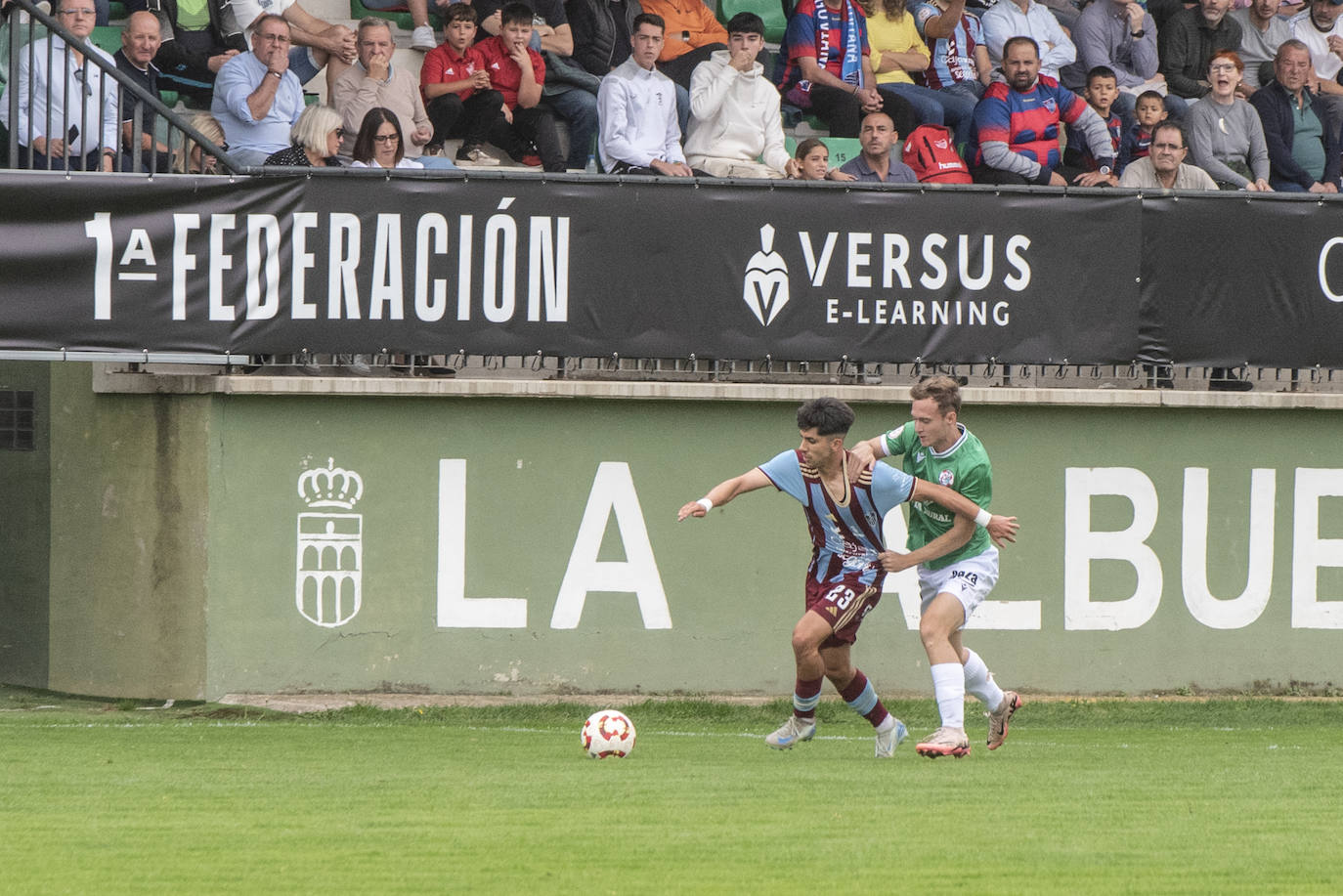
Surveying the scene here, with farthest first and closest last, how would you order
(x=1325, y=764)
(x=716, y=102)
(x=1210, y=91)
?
(x=1210, y=91) → (x=716, y=102) → (x=1325, y=764)

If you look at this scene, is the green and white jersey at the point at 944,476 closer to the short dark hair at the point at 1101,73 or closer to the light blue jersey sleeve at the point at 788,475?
the light blue jersey sleeve at the point at 788,475

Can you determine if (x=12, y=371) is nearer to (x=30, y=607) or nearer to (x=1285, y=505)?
(x=30, y=607)

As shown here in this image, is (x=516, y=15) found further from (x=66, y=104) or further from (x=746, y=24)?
(x=66, y=104)

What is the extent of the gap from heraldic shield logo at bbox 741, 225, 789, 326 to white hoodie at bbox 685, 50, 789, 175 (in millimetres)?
1931

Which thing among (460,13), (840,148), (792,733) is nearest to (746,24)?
(840,148)

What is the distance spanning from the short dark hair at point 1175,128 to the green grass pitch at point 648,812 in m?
4.92

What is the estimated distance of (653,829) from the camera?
673cm

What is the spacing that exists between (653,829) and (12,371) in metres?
8.12

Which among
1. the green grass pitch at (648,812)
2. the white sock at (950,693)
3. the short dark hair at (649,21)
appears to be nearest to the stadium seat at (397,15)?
the short dark hair at (649,21)

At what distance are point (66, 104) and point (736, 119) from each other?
507 cm

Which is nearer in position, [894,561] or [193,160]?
[894,561]

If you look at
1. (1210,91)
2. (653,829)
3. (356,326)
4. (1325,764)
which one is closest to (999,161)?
(1210,91)

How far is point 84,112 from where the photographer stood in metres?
11.3

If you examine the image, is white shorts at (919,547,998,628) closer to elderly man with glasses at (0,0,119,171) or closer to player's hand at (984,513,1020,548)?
player's hand at (984,513,1020,548)
